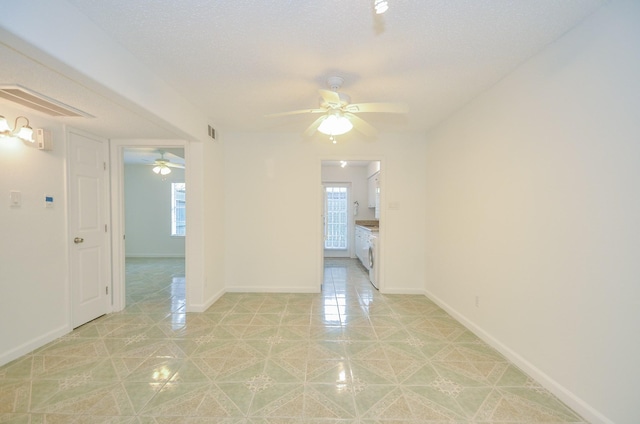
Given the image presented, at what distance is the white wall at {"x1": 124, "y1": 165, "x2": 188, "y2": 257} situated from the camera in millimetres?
6941

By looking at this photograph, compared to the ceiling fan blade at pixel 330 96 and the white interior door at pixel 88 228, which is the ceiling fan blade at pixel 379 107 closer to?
the ceiling fan blade at pixel 330 96

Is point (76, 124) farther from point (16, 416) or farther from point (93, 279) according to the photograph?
point (16, 416)

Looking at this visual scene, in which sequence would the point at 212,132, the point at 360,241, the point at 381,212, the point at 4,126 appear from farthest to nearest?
1. the point at 360,241
2. the point at 381,212
3. the point at 212,132
4. the point at 4,126

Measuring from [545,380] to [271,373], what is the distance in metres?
2.09

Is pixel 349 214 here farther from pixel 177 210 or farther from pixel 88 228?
pixel 88 228

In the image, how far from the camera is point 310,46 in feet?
6.33

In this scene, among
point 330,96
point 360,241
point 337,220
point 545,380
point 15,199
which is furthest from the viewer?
point 337,220

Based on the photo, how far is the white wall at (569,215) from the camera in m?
1.45

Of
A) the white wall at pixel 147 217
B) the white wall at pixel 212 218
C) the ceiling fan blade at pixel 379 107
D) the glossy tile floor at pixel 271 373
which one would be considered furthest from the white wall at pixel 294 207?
the white wall at pixel 147 217

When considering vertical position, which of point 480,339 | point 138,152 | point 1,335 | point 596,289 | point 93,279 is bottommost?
point 480,339

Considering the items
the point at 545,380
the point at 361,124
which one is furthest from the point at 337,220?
the point at 545,380

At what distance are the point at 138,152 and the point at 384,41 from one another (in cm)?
571

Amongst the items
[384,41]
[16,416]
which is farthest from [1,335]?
[384,41]

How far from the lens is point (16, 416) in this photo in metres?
1.65
